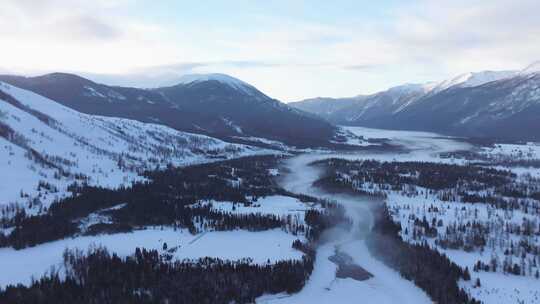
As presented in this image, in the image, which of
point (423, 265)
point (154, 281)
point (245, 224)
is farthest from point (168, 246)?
point (423, 265)

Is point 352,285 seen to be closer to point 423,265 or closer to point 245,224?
point 423,265

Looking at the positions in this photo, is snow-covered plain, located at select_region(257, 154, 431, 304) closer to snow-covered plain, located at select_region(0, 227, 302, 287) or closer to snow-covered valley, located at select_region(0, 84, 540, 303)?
snow-covered valley, located at select_region(0, 84, 540, 303)

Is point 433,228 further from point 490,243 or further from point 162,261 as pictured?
point 162,261

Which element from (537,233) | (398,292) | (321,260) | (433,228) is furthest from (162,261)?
(537,233)

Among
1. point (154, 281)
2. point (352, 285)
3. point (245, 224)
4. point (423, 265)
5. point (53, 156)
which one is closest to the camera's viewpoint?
point (154, 281)

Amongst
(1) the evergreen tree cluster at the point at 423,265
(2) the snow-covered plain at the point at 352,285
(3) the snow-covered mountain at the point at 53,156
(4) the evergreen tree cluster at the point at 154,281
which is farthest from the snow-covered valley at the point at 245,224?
(4) the evergreen tree cluster at the point at 154,281

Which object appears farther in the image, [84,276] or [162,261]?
[162,261]

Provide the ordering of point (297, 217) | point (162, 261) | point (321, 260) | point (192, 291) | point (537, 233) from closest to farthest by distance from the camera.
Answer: point (192, 291), point (162, 261), point (321, 260), point (537, 233), point (297, 217)

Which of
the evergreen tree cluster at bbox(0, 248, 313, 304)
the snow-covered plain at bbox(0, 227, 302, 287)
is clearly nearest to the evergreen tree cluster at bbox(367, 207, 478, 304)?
the evergreen tree cluster at bbox(0, 248, 313, 304)
